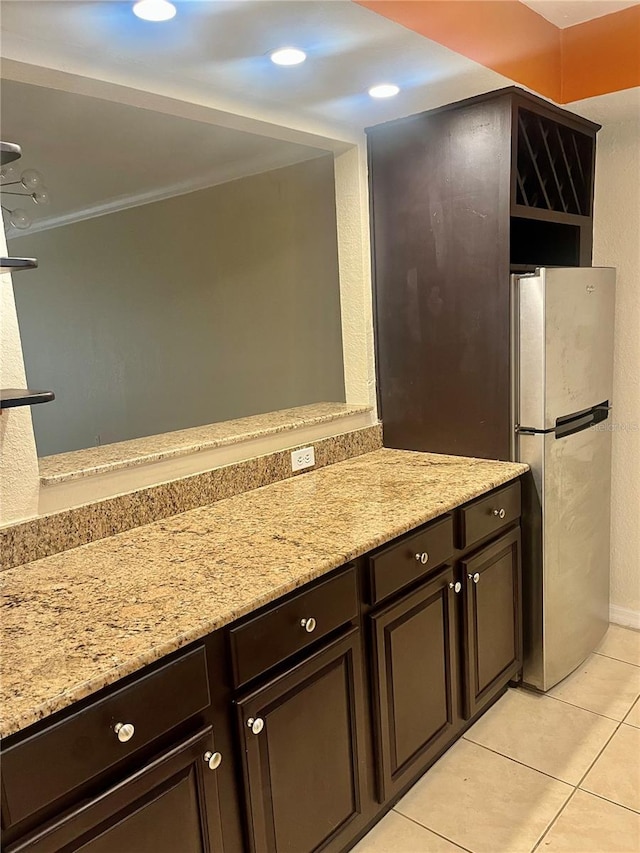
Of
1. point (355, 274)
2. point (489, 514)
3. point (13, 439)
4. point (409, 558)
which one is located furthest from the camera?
point (355, 274)

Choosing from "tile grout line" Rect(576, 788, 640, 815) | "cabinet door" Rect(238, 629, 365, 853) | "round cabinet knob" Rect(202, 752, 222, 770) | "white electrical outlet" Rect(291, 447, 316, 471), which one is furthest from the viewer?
"white electrical outlet" Rect(291, 447, 316, 471)

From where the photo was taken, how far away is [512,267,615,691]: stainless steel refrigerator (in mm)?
2174

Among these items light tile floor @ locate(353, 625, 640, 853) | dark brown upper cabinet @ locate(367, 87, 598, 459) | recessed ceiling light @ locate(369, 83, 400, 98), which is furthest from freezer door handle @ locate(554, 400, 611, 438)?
recessed ceiling light @ locate(369, 83, 400, 98)

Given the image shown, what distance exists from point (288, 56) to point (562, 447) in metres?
1.54

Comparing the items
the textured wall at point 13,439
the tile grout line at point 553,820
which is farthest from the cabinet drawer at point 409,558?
the textured wall at point 13,439

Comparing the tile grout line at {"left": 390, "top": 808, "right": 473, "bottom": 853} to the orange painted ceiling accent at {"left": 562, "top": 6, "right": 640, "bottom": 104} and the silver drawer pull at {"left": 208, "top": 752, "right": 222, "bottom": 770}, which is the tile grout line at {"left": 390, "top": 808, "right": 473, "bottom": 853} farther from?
the orange painted ceiling accent at {"left": 562, "top": 6, "right": 640, "bottom": 104}

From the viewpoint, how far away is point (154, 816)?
3.89 feet

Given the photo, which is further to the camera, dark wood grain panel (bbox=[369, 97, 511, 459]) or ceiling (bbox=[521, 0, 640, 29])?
dark wood grain panel (bbox=[369, 97, 511, 459])

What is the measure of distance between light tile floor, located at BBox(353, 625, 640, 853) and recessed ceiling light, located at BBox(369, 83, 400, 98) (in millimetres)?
2159

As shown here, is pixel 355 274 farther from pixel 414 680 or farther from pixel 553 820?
pixel 553 820

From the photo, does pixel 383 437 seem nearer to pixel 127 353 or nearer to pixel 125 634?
pixel 125 634

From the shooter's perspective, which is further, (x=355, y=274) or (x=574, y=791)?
(x=355, y=274)

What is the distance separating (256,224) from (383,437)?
1376 millimetres

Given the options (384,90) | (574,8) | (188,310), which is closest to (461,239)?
(384,90)
